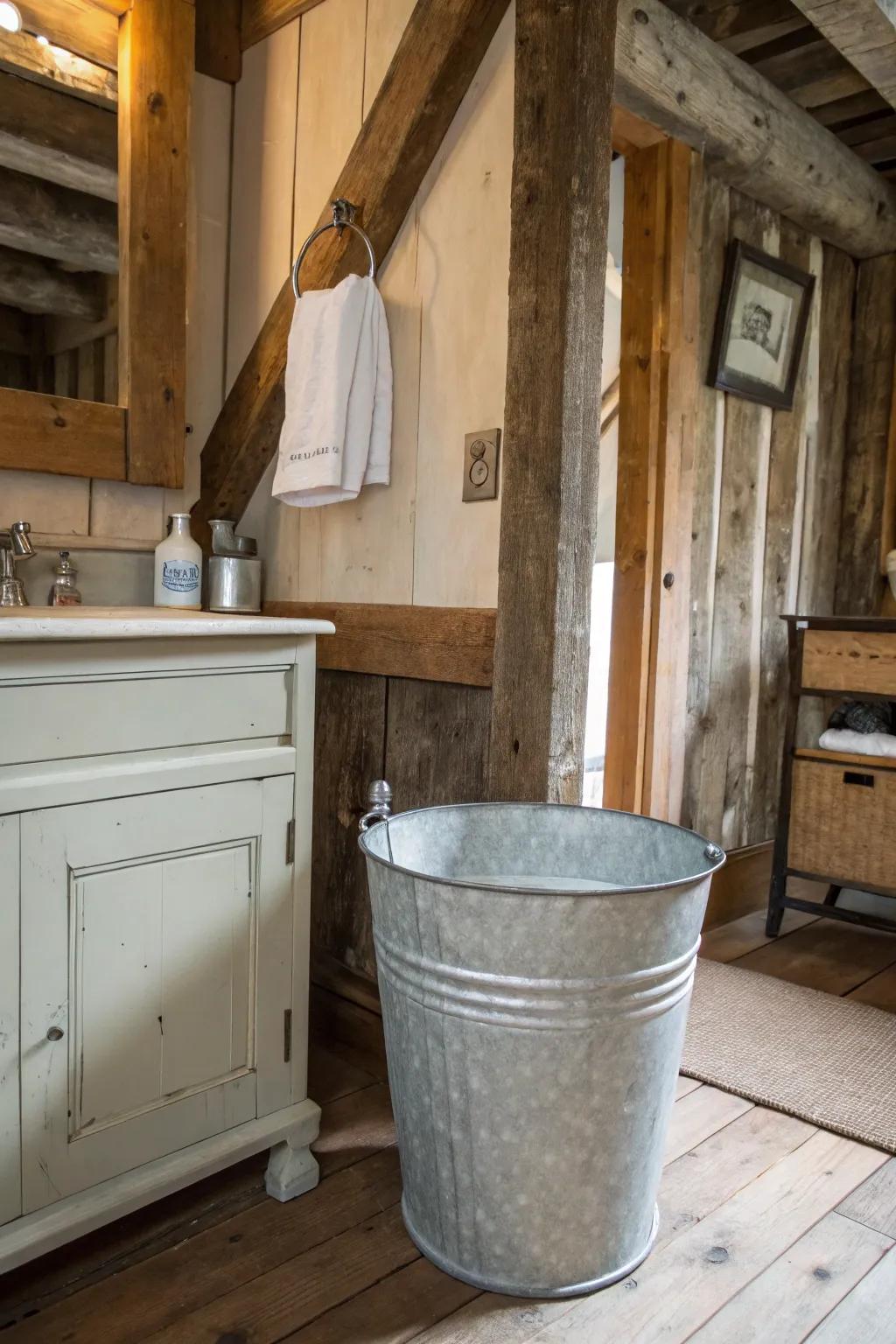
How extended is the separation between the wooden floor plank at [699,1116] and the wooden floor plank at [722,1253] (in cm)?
12

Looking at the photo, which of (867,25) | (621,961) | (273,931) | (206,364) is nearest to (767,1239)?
(621,961)

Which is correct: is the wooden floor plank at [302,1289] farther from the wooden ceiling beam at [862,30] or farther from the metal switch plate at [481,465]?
the wooden ceiling beam at [862,30]

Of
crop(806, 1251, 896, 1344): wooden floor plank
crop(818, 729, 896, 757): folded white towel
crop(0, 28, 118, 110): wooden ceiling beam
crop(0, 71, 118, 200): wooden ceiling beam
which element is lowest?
crop(806, 1251, 896, 1344): wooden floor plank

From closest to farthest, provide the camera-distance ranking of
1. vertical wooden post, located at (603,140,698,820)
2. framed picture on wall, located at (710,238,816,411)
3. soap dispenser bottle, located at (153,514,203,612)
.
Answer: soap dispenser bottle, located at (153,514,203,612)
vertical wooden post, located at (603,140,698,820)
framed picture on wall, located at (710,238,816,411)

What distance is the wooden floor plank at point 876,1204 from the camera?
1333mm

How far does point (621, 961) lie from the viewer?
107 centimetres

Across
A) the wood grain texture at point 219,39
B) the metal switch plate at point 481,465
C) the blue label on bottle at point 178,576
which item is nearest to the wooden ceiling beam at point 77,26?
the wood grain texture at point 219,39

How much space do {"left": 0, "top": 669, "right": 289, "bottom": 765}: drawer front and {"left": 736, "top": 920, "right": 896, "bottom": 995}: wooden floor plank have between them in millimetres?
1563

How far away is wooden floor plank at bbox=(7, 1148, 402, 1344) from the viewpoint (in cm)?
110

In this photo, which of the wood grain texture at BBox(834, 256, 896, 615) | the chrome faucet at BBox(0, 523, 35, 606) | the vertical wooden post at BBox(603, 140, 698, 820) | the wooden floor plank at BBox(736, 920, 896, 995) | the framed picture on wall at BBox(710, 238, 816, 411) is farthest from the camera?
the wood grain texture at BBox(834, 256, 896, 615)

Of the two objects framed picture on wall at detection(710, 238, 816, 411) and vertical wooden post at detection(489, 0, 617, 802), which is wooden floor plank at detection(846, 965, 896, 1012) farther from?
framed picture on wall at detection(710, 238, 816, 411)


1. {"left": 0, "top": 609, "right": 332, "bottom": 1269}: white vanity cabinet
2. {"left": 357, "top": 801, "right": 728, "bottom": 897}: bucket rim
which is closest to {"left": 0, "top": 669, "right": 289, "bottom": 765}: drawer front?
{"left": 0, "top": 609, "right": 332, "bottom": 1269}: white vanity cabinet

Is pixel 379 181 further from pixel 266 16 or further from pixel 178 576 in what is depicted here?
pixel 178 576

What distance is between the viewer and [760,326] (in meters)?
2.61
